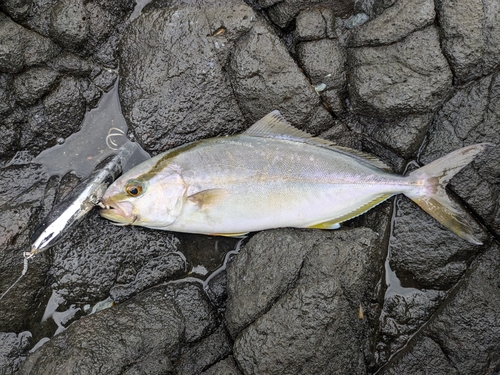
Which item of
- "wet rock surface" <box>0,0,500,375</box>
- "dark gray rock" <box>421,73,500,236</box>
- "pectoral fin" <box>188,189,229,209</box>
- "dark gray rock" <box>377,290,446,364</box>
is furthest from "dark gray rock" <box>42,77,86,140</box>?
"dark gray rock" <box>377,290,446,364</box>

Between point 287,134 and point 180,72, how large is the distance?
1105 mm

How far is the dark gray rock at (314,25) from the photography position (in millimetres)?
3988

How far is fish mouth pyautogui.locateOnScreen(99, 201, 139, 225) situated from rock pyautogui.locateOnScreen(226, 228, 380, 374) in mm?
1035

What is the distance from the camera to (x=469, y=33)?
3.74 m

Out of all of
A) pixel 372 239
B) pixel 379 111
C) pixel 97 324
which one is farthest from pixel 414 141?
pixel 97 324

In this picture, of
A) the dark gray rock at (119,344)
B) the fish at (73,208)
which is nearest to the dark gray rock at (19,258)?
Answer: the fish at (73,208)

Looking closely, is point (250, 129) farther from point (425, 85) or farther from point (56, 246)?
point (56, 246)

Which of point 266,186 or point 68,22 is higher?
point 68,22

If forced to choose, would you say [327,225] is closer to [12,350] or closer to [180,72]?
[180,72]

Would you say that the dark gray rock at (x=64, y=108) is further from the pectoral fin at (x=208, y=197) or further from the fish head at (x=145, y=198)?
the pectoral fin at (x=208, y=197)

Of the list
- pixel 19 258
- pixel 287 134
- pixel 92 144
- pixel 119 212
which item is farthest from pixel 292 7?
pixel 19 258

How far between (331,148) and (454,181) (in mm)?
1131

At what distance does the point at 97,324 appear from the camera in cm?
356

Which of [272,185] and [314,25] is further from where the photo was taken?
[314,25]
